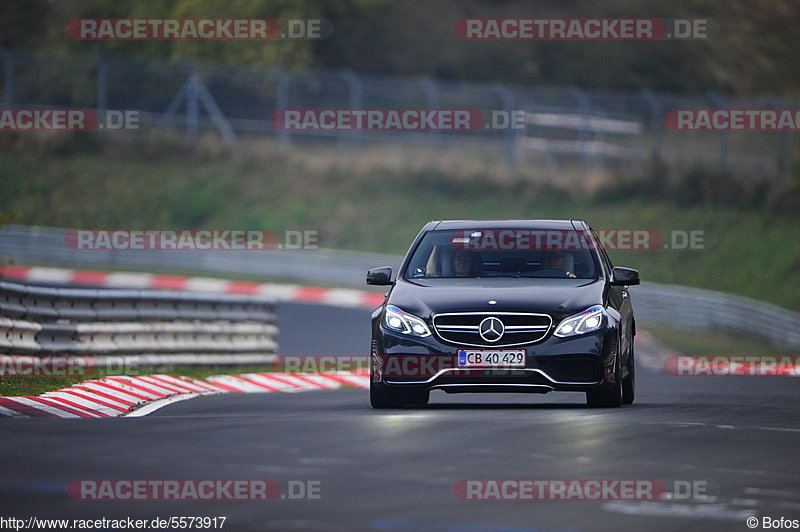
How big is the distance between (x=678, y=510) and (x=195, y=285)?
105 feet

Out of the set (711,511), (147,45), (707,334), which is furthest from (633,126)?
(711,511)

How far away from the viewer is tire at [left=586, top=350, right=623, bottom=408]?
13672 mm

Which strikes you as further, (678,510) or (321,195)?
(321,195)

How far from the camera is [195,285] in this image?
1549 inches

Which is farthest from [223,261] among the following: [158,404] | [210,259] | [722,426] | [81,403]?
[722,426]

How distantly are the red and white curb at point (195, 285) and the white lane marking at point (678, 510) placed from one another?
2925cm

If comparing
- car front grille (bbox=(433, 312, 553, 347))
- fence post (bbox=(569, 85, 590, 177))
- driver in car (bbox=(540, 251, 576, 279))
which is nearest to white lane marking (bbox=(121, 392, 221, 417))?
car front grille (bbox=(433, 312, 553, 347))

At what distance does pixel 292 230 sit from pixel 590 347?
37820 millimetres

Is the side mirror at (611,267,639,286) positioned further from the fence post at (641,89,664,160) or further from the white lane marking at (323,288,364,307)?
the fence post at (641,89,664,160)

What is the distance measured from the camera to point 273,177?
53.6m

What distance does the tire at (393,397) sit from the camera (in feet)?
45.1

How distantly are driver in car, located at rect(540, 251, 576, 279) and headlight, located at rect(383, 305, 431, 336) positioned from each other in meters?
1.50

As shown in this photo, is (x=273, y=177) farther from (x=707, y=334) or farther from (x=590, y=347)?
(x=590, y=347)

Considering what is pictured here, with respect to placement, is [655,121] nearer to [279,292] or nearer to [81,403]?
[279,292]
